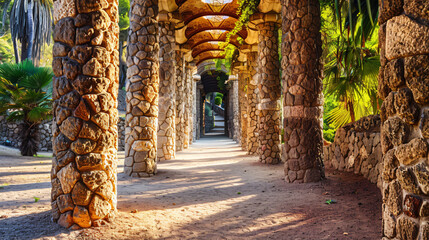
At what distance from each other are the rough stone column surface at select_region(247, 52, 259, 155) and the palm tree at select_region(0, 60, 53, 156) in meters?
7.47

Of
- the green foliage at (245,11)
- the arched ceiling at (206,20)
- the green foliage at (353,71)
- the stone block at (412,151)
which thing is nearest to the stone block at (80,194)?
the stone block at (412,151)

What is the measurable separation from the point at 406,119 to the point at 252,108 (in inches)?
425

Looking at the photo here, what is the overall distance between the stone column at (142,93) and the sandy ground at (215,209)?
1.73 ft

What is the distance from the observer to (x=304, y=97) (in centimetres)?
595

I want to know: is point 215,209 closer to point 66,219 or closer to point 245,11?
point 66,219

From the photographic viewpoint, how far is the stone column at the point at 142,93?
6789 mm

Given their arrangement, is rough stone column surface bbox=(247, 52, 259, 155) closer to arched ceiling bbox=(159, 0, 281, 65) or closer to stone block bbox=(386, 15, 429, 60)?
arched ceiling bbox=(159, 0, 281, 65)

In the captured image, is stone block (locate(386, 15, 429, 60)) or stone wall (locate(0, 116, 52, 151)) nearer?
stone block (locate(386, 15, 429, 60))

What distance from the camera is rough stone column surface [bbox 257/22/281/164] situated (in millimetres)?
9531

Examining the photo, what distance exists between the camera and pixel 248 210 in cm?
422

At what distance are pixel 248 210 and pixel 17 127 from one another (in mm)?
13305

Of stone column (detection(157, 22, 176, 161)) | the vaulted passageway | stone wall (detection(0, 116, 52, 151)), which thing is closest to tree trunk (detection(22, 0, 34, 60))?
stone wall (detection(0, 116, 52, 151))

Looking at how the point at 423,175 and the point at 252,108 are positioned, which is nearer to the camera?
the point at 423,175

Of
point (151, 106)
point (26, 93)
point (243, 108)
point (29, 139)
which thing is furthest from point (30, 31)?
point (151, 106)
